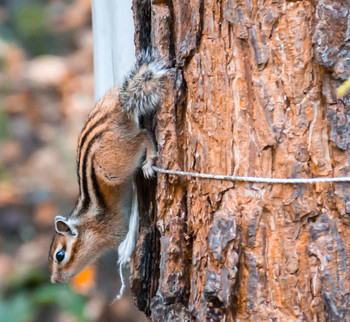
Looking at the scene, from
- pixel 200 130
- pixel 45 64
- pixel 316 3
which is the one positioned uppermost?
pixel 45 64

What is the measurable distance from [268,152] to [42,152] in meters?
2.28

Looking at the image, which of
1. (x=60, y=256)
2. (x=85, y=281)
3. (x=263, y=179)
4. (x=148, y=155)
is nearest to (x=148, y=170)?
(x=148, y=155)

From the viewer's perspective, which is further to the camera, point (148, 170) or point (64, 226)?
point (64, 226)

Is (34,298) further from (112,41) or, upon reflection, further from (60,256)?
(112,41)

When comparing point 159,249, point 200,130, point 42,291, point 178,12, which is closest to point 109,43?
point 178,12

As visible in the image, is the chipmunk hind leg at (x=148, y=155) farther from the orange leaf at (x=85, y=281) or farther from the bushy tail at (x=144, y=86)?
the orange leaf at (x=85, y=281)

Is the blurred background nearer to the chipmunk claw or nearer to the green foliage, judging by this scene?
the green foliage

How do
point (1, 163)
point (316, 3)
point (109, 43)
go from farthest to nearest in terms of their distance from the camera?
point (1, 163) → point (109, 43) → point (316, 3)

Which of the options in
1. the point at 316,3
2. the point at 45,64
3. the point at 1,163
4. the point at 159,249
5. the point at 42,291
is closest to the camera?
the point at 316,3

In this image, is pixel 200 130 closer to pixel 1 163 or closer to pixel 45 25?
pixel 1 163

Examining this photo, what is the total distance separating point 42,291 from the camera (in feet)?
8.50

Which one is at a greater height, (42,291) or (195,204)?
(195,204)

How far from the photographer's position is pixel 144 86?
134 cm

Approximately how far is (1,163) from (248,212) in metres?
2.35
